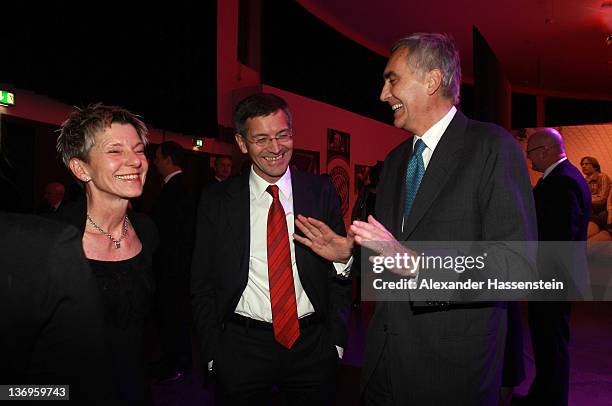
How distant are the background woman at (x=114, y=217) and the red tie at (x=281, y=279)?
533 mm

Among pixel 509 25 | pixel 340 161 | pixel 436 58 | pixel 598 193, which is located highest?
pixel 509 25

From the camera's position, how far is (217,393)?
1946 mm

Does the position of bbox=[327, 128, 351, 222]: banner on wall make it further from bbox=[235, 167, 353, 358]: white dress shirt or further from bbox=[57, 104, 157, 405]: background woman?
bbox=[57, 104, 157, 405]: background woman

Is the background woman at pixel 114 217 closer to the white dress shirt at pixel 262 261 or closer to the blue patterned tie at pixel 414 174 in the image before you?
the white dress shirt at pixel 262 261

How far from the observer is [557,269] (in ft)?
10.9

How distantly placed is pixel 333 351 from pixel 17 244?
1469 mm

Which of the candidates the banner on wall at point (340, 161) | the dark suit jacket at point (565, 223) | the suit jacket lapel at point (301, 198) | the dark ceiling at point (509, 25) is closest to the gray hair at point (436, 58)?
the suit jacket lapel at point (301, 198)

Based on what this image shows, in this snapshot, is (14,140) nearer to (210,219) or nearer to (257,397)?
(210,219)

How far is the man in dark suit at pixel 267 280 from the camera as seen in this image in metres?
1.85

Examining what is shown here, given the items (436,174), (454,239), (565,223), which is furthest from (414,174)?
(565,223)

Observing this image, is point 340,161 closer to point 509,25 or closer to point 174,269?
point 509,25

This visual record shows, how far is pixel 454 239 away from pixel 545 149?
257 centimetres

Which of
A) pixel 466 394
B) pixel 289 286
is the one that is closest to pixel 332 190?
pixel 289 286

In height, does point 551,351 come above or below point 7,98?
below
